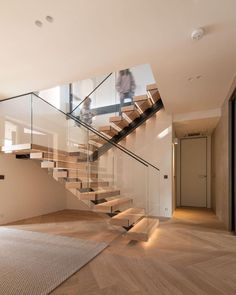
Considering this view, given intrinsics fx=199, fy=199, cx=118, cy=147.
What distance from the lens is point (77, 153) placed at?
5.36 meters

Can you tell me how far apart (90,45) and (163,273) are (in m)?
3.12

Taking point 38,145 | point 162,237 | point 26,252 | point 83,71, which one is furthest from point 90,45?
point 162,237

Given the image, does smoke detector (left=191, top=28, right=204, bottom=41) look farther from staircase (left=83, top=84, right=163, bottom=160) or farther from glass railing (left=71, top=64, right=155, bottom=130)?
glass railing (left=71, top=64, right=155, bottom=130)

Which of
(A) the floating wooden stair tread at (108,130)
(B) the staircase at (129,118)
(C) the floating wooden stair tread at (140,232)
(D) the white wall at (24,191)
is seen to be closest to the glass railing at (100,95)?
(A) the floating wooden stair tread at (108,130)

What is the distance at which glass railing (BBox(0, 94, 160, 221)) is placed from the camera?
4.41 metres

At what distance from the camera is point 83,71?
345 centimetres

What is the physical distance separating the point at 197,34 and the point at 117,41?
0.99 meters

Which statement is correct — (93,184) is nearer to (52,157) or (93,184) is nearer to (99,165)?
(99,165)

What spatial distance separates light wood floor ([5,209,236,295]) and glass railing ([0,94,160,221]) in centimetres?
82

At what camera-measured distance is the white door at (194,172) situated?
736 cm

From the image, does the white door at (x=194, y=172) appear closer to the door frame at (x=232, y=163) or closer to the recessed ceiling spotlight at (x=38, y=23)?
the door frame at (x=232, y=163)

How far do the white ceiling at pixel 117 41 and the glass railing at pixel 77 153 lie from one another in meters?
1.17

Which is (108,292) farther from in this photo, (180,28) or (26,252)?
(180,28)

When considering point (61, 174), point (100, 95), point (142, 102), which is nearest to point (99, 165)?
point (61, 174)
